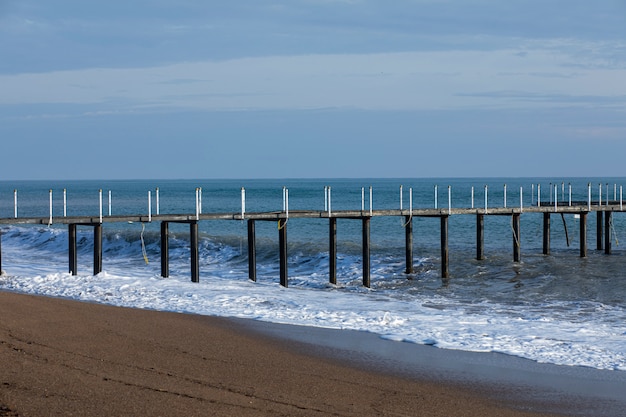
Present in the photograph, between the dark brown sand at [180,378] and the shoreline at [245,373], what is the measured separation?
0.05 feet

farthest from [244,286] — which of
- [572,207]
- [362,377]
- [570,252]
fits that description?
[570,252]

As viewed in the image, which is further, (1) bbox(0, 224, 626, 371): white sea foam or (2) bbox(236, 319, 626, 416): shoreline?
(1) bbox(0, 224, 626, 371): white sea foam

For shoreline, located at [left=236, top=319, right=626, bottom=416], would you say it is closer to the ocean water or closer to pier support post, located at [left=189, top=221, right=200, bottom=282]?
the ocean water

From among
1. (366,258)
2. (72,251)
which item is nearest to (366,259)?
(366,258)

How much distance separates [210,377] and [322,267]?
20.8m

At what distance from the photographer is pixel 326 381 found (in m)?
9.42

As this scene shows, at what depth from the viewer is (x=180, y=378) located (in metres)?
8.91

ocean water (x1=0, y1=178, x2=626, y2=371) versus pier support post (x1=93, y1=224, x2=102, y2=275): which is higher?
pier support post (x1=93, y1=224, x2=102, y2=275)

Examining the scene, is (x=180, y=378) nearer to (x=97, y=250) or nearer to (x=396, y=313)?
(x=396, y=313)

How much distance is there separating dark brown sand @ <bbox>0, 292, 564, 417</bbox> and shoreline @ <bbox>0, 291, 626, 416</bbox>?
1 centimetres

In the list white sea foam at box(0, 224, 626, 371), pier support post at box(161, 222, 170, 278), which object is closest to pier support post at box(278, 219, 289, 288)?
white sea foam at box(0, 224, 626, 371)

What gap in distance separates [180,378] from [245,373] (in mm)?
908

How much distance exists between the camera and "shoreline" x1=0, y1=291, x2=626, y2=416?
780cm

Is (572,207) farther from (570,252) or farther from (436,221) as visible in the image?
(436,221)
